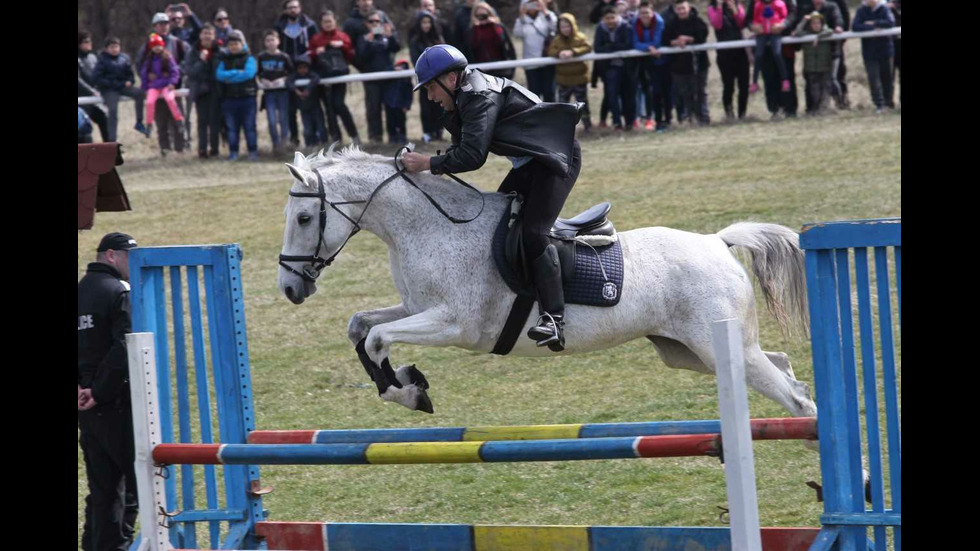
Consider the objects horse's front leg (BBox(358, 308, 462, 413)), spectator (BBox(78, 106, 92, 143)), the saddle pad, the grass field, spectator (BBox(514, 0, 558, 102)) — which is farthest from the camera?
spectator (BBox(514, 0, 558, 102))

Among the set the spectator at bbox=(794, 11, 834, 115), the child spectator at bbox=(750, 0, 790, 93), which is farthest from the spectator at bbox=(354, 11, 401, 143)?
the spectator at bbox=(794, 11, 834, 115)

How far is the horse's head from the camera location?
6.47 metres

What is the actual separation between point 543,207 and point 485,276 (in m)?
0.43

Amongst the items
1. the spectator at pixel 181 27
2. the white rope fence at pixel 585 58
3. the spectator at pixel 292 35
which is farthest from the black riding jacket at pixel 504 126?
the spectator at pixel 181 27

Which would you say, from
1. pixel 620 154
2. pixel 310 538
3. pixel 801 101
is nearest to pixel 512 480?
pixel 310 538

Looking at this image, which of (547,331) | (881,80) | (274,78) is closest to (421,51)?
(274,78)

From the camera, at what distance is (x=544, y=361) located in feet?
36.1

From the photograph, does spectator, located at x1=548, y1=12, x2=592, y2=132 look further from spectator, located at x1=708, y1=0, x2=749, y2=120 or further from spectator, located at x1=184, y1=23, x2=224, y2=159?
spectator, located at x1=184, y1=23, x2=224, y2=159

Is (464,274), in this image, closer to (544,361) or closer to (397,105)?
(544,361)

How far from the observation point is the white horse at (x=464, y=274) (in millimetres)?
6379

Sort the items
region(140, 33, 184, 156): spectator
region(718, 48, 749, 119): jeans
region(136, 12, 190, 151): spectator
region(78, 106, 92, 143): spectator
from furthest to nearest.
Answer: region(136, 12, 190, 151): spectator, region(718, 48, 749, 119): jeans, region(140, 33, 184, 156): spectator, region(78, 106, 92, 143): spectator

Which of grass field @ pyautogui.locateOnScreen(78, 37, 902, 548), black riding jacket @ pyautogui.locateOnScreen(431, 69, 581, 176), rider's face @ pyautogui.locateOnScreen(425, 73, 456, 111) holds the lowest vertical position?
grass field @ pyautogui.locateOnScreen(78, 37, 902, 548)

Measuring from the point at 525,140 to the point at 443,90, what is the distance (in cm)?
45

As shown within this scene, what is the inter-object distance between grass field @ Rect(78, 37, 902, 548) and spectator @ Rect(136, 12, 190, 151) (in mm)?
414
